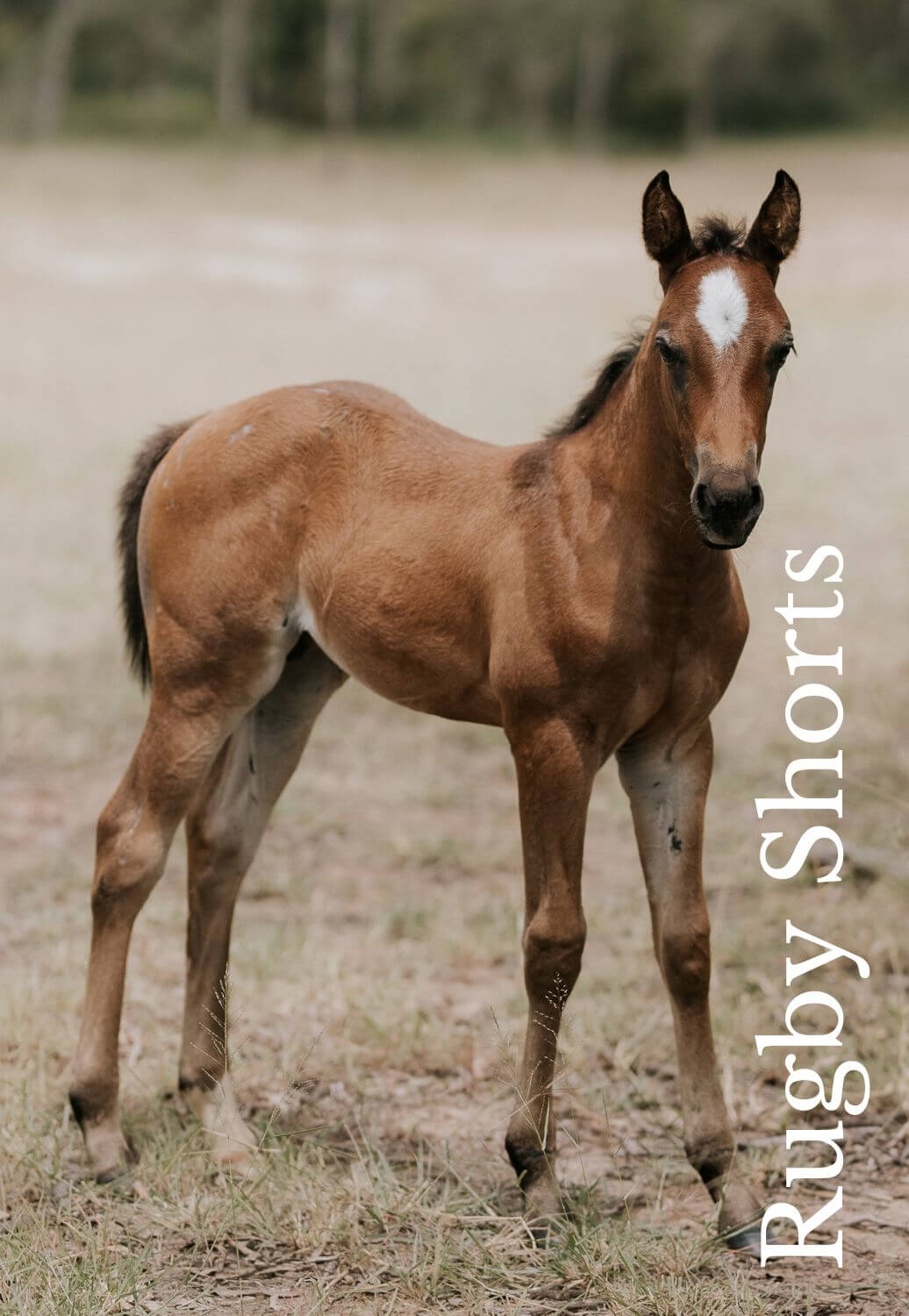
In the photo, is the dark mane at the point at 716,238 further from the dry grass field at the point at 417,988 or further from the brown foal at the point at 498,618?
the dry grass field at the point at 417,988

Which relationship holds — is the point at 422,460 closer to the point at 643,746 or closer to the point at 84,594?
the point at 643,746

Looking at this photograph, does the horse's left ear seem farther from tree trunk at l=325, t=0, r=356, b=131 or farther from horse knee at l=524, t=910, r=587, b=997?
tree trunk at l=325, t=0, r=356, b=131

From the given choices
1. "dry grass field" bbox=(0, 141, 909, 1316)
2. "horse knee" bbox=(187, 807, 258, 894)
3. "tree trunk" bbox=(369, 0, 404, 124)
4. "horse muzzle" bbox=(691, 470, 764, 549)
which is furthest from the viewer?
"tree trunk" bbox=(369, 0, 404, 124)

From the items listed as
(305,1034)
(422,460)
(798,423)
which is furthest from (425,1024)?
(798,423)

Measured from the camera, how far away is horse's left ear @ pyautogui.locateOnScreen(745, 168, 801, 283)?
9.93 ft

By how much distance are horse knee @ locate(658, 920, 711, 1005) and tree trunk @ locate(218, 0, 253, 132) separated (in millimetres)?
31459

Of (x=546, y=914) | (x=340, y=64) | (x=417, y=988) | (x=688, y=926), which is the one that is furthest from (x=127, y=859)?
(x=340, y=64)

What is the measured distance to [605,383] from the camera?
338 centimetres

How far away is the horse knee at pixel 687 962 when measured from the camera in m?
3.40

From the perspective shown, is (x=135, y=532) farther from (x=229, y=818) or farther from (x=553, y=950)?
(x=553, y=950)

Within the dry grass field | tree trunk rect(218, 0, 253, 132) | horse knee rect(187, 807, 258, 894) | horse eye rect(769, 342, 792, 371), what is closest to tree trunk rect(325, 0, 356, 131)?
tree trunk rect(218, 0, 253, 132)

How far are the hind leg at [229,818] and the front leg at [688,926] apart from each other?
0.95m

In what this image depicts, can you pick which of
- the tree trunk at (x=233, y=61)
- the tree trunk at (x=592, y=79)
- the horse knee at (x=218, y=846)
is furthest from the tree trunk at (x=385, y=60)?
the horse knee at (x=218, y=846)

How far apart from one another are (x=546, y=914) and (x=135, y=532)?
1625mm
